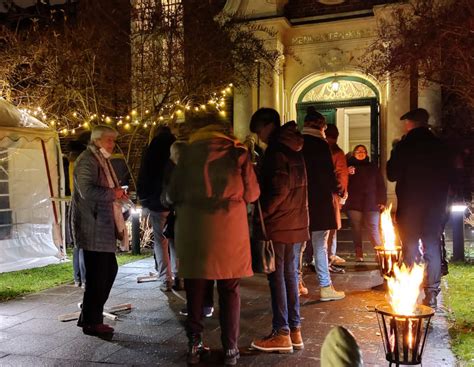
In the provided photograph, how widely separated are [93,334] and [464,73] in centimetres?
559

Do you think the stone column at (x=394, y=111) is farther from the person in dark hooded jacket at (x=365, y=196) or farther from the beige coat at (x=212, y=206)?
the beige coat at (x=212, y=206)

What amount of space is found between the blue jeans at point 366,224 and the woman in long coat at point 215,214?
432 centimetres

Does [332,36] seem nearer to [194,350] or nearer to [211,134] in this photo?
[211,134]

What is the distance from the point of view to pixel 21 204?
9273 millimetres

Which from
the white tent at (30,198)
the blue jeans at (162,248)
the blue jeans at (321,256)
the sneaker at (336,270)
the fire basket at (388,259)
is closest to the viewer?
the fire basket at (388,259)

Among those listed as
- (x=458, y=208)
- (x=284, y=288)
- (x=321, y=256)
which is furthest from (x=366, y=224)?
(x=284, y=288)

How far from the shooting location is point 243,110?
1259 cm

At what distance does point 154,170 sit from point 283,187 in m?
2.36

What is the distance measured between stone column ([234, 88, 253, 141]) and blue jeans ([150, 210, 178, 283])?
6.41m

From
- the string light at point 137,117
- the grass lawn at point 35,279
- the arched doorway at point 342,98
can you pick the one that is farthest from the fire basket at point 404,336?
the arched doorway at point 342,98

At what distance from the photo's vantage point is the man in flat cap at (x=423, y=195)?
512 cm

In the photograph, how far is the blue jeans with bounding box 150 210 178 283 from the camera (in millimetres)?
6305

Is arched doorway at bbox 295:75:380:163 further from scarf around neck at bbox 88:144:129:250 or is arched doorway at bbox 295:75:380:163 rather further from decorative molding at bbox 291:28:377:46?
scarf around neck at bbox 88:144:129:250

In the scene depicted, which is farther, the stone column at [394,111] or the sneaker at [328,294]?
the stone column at [394,111]
